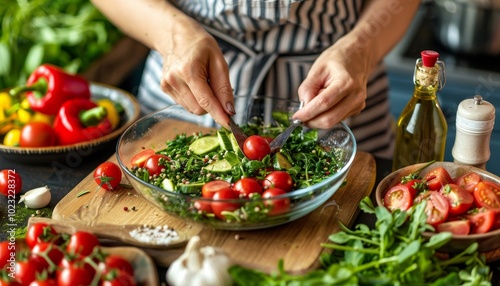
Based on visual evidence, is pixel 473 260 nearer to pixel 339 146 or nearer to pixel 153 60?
pixel 339 146

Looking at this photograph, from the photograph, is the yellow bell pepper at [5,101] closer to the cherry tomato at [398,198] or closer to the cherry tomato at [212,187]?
the cherry tomato at [212,187]

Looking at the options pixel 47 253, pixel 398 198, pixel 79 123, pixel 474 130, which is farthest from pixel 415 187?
pixel 79 123

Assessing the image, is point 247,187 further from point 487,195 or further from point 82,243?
point 487,195

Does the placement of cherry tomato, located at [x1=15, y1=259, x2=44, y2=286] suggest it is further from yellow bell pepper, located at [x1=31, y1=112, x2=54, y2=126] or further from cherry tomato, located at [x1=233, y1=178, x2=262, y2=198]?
yellow bell pepper, located at [x1=31, y1=112, x2=54, y2=126]

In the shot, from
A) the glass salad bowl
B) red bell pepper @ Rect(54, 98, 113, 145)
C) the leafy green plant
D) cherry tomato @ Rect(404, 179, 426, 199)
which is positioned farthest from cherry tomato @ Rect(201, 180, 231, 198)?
the leafy green plant

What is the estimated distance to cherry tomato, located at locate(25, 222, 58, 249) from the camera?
46.3 inches

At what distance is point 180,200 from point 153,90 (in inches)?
32.1

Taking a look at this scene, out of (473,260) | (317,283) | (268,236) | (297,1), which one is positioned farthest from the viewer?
(297,1)

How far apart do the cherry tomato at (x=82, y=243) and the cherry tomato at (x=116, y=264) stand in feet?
0.16

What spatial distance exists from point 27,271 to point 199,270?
0.92 ft

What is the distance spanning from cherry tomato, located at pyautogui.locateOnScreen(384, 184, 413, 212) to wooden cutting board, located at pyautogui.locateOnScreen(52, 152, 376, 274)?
0.10 meters

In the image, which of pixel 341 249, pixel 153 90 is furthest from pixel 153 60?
pixel 341 249

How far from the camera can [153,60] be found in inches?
76.4

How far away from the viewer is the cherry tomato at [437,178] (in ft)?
4.13
